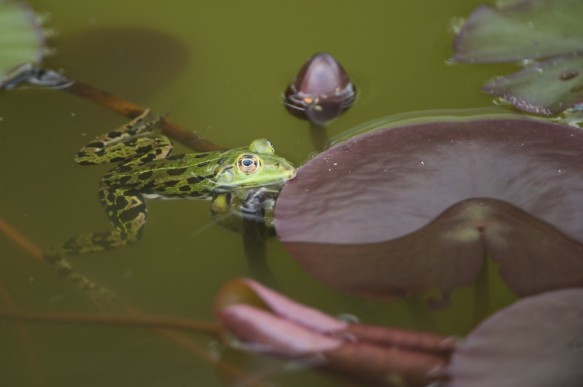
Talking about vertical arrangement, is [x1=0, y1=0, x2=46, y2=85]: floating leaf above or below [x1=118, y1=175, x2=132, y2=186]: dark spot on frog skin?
above

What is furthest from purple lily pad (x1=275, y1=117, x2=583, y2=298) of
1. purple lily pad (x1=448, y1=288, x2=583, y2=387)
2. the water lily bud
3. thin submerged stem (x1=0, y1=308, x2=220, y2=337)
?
the water lily bud

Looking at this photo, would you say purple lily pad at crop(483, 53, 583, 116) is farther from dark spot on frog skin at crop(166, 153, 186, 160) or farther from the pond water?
dark spot on frog skin at crop(166, 153, 186, 160)

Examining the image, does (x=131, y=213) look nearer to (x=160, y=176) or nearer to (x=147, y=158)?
(x=160, y=176)

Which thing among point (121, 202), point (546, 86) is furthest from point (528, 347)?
point (121, 202)

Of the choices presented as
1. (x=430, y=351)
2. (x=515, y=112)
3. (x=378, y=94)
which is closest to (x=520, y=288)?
(x=430, y=351)

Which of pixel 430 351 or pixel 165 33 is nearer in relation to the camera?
pixel 430 351

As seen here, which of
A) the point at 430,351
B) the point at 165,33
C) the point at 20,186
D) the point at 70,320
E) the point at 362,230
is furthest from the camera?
the point at 165,33

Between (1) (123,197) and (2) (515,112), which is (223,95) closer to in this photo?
(1) (123,197)

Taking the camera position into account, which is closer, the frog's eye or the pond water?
the pond water
